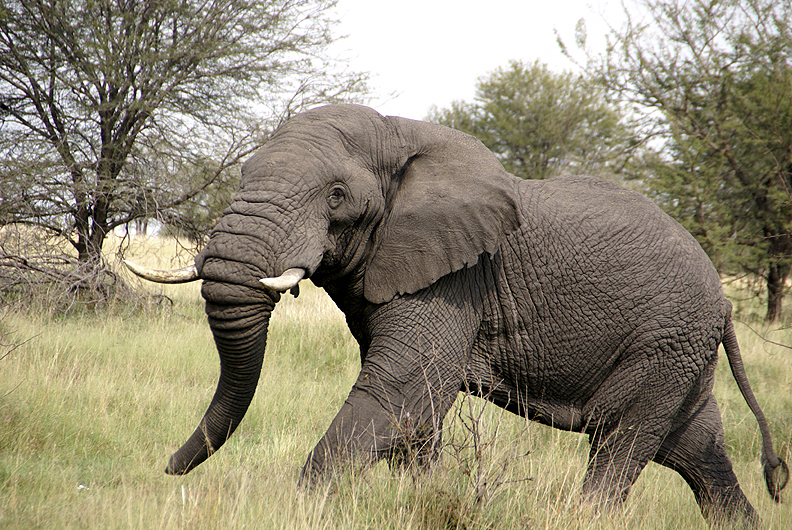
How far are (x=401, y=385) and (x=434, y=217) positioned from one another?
0.92 metres

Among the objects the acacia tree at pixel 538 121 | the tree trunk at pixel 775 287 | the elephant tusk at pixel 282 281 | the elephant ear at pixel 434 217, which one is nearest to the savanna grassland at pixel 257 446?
the elephant ear at pixel 434 217

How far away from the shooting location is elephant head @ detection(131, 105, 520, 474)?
114 inches

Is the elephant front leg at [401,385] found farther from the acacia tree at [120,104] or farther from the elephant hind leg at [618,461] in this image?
the acacia tree at [120,104]

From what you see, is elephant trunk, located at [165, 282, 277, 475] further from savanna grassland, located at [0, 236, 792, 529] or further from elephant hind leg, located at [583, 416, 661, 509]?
elephant hind leg, located at [583, 416, 661, 509]

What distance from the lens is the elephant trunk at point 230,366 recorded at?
2.90m

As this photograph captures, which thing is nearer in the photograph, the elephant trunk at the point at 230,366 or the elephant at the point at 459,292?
the elephant trunk at the point at 230,366

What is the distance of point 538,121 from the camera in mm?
24484

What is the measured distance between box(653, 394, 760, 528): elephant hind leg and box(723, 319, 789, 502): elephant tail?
21cm

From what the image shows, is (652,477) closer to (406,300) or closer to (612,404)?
(612,404)

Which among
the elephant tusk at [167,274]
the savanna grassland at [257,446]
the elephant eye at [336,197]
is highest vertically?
the elephant eye at [336,197]

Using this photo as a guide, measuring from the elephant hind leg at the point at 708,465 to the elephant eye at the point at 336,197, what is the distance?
9.07 ft

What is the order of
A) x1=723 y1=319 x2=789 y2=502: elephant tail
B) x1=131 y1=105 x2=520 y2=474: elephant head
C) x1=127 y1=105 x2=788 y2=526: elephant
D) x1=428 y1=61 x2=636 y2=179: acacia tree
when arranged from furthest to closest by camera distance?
x1=428 y1=61 x2=636 y2=179: acacia tree, x1=723 y1=319 x2=789 y2=502: elephant tail, x1=127 y1=105 x2=788 y2=526: elephant, x1=131 y1=105 x2=520 y2=474: elephant head

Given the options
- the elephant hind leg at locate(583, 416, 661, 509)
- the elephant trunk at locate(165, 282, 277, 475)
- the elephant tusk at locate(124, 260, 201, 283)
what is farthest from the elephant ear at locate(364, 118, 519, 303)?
the elephant hind leg at locate(583, 416, 661, 509)

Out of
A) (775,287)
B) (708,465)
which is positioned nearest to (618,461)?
(708,465)
